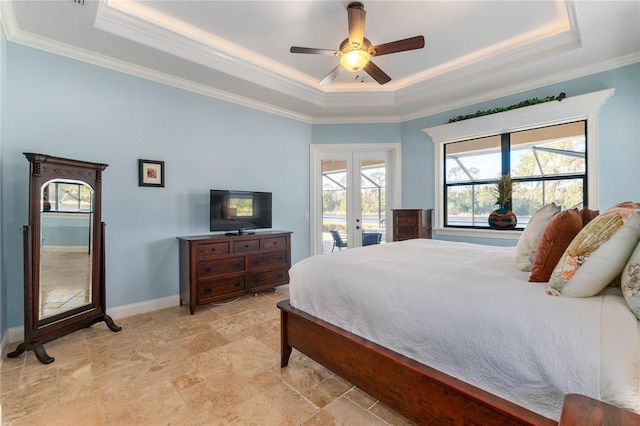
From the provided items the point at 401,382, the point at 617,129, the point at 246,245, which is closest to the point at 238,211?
the point at 246,245

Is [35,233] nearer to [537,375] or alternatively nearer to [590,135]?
[537,375]

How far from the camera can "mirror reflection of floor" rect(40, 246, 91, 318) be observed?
8.09 ft

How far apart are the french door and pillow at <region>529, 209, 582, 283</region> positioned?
12.2 feet

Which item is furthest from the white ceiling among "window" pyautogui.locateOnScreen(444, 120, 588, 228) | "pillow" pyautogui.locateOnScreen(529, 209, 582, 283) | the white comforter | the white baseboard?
the white baseboard

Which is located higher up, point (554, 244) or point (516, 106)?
point (516, 106)

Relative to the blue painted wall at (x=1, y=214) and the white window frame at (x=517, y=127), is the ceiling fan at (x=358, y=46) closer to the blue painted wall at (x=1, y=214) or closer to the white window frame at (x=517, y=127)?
the white window frame at (x=517, y=127)

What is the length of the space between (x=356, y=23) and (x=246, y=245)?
2.71m

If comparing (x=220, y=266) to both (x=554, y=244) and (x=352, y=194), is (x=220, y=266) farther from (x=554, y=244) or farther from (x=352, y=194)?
(x=554, y=244)

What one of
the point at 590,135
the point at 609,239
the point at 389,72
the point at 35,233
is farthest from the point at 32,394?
the point at 590,135

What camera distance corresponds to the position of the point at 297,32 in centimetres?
309

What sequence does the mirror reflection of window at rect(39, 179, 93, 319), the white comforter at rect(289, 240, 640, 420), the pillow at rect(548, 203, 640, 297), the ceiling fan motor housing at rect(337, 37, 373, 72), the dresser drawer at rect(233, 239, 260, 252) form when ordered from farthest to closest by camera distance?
the dresser drawer at rect(233, 239, 260, 252)
the ceiling fan motor housing at rect(337, 37, 373, 72)
the mirror reflection of window at rect(39, 179, 93, 319)
the pillow at rect(548, 203, 640, 297)
the white comforter at rect(289, 240, 640, 420)

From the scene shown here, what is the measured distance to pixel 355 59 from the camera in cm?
261

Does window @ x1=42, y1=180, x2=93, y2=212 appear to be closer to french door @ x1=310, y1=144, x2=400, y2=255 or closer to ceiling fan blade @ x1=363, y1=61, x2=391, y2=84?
ceiling fan blade @ x1=363, y1=61, x2=391, y2=84

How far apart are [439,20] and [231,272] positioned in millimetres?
3552
